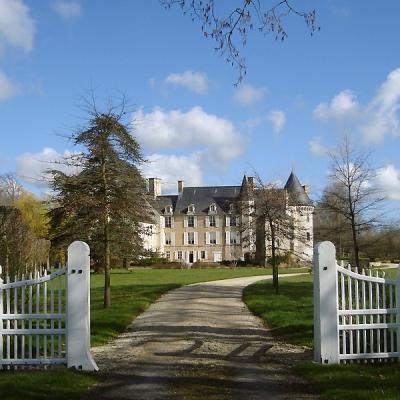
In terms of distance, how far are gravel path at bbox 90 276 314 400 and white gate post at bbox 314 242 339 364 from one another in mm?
709

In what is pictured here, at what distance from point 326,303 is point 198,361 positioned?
7.46ft

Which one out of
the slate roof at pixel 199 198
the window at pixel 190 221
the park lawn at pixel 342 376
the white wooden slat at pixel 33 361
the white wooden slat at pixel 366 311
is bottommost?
the park lawn at pixel 342 376

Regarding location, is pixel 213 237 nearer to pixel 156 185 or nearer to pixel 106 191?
pixel 156 185

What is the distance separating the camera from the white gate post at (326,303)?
884cm

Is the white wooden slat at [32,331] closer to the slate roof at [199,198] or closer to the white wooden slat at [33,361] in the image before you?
the white wooden slat at [33,361]

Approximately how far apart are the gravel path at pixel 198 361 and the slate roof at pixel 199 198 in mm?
68072

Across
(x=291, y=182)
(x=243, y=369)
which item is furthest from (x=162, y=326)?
(x=291, y=182)

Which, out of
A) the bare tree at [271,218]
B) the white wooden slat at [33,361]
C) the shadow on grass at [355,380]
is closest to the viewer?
the shadow on grass at [355,380]

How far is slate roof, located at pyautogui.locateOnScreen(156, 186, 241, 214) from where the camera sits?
84062mm

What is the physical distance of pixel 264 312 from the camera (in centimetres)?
1675

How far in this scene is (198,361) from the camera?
932 cm

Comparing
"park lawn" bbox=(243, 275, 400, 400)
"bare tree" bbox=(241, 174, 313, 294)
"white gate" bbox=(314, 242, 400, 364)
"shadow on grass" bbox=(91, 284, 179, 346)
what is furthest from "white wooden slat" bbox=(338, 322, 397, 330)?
"bare tree" bbox=(241, 174, 313, 294)

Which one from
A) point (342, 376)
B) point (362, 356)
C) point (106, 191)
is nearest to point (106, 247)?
point (106, 191)

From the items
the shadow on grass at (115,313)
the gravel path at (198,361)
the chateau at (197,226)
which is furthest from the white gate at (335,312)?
the chateau at (197,226)
